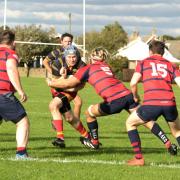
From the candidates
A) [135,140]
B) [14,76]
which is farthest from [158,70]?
[14,76]

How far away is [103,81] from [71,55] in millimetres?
1640

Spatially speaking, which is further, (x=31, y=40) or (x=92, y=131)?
(x=31, y=40)

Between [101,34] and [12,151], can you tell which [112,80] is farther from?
[101,34]

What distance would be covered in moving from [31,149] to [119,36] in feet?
352

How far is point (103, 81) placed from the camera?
35.1ft

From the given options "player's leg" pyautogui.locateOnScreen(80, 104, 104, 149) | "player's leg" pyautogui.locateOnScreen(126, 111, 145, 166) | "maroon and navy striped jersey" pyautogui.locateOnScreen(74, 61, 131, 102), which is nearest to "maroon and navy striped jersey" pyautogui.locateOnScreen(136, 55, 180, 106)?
"player's leg" pyautogui.locateOnScreen(126, 111, 145, 166)

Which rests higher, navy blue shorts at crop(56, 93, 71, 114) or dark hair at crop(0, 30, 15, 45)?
dark hair at crop(0, 30, 15, 45)

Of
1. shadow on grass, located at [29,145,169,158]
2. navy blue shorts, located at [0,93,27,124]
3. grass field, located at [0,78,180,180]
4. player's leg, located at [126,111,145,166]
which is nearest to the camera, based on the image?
grass field, located at [0,78,180,180]

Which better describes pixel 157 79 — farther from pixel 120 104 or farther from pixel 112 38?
pixel 112 38

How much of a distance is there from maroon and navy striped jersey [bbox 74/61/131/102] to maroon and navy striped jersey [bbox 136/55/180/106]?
899 millimetres

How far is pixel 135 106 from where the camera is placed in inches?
433

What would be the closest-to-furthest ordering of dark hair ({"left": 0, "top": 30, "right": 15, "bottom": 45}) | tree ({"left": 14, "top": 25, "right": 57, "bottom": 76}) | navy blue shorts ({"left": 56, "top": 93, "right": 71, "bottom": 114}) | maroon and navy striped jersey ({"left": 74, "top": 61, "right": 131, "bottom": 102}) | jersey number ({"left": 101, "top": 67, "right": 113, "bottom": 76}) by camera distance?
dark hair ({"left": 0, "top": 30, "right": 15, "bottom": 45}) < maroon and navy striped jersey ({"left": 74, "top": 61, "right": 131, "bottom": 102}) < jersey number ({"left": 101, "top": 67, "right": 113, "bottom": 76}) < navy blue shorts ({"left": 56, "top": 93, "right": 71, "bottom": 114}) < tree ({"left": 14, "top": 25, "right": 57, "bottom": 76})

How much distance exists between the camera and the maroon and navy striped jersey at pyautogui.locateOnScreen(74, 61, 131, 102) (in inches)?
421

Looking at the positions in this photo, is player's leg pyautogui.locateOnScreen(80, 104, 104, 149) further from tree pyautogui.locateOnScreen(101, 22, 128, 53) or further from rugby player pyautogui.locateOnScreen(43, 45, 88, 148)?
tree pyautogui.locateOnScreen(101, 22, 128, 53)
